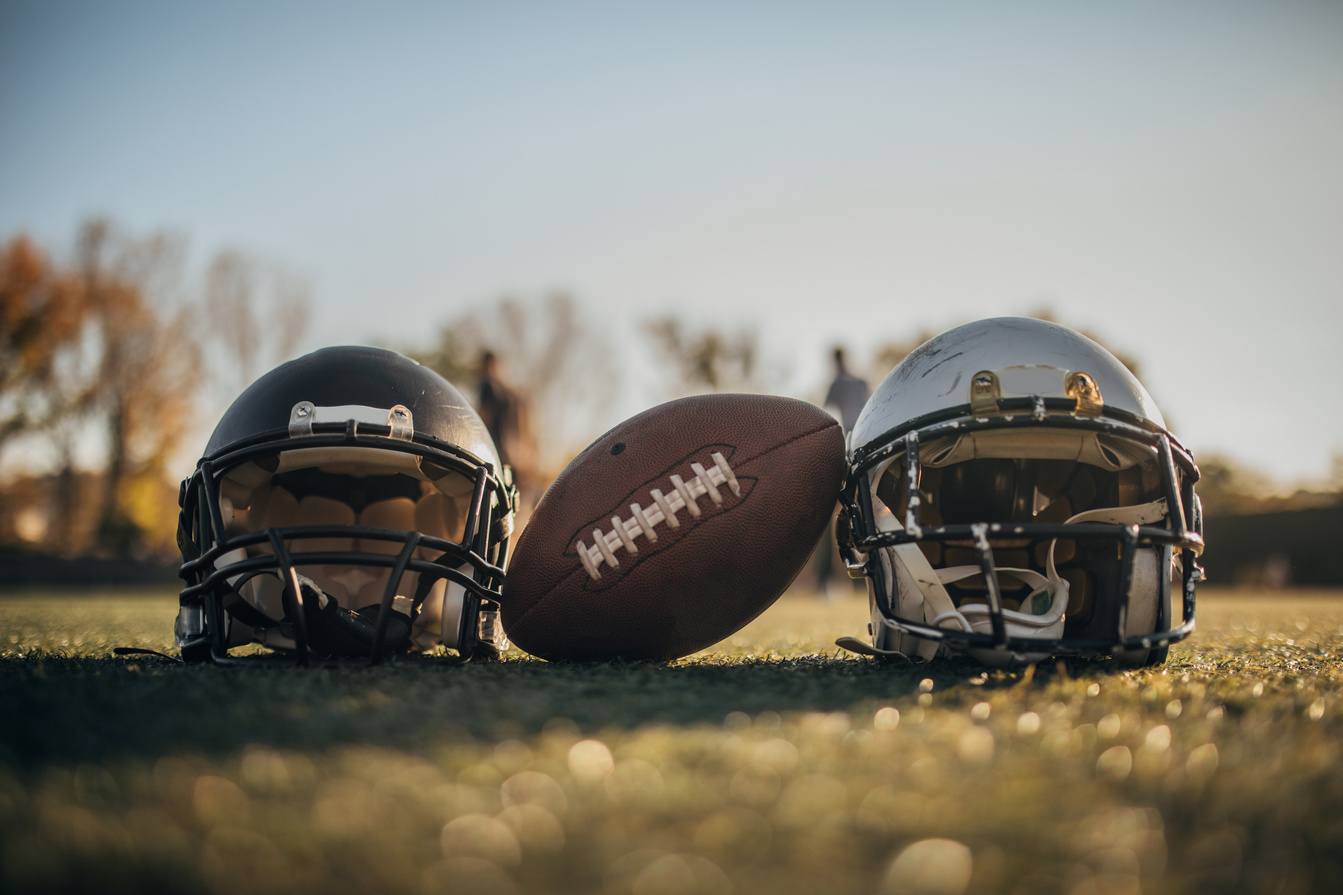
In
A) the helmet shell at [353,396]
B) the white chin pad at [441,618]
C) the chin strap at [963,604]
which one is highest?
the helmet shell at [353,396]

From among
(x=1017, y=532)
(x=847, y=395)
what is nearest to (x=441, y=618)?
(x=1017, y=532)

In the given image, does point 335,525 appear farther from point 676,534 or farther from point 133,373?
point 133,373

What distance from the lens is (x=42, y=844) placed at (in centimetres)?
64

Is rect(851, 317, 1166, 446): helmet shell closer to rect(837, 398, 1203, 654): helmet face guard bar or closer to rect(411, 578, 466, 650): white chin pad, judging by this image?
rect(837, 398, 1203, 654): helmet face guard bar

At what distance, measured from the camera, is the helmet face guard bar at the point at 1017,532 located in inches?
58.9

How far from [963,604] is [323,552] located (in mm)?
1294

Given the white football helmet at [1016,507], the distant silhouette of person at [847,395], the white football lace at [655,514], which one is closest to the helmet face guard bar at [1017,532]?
the white football helmet at [1016,507]

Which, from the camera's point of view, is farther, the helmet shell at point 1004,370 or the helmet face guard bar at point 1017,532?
the helmet shell at point 1004,370

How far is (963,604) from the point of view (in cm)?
173

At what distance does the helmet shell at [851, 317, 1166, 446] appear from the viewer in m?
1.70

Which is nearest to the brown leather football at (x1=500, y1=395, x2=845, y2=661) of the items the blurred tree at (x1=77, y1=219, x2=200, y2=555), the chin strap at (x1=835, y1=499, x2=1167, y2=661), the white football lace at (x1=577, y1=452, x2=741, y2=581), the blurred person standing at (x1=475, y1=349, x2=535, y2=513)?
the white football lace at (x1=577, y1=452, x2=741, y2=581)

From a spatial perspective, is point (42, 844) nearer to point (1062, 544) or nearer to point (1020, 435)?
point (1020, 435)

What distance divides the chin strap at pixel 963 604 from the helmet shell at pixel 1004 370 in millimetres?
214

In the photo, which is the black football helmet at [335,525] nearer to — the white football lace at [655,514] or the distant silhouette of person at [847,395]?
the white football lace at [655,514]
